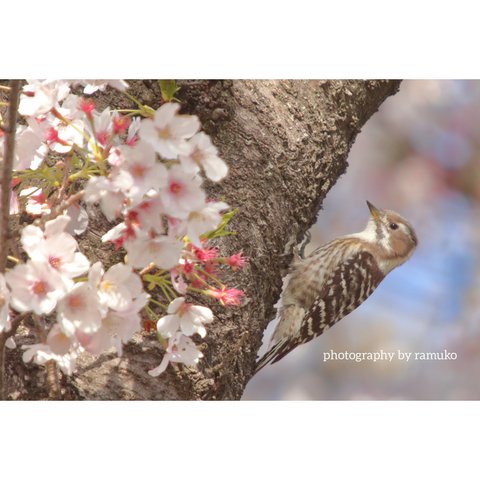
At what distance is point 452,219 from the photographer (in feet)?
7.90

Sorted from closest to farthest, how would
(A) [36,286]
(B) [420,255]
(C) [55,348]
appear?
1. (A) [36,286]
2. (C) [55,348]
3. (B) [420,255]

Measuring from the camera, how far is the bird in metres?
2.69

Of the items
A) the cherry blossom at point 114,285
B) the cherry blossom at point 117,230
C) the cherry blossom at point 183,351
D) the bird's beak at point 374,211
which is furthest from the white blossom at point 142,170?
the bird's beak at point 374,211

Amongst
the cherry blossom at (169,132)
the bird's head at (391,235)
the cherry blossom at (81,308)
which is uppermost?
the cherry blossom at (169,132)

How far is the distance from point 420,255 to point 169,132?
1.46 meters

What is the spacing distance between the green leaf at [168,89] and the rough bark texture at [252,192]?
0.30 feet

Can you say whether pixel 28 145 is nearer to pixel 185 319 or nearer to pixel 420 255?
pixel 185 319

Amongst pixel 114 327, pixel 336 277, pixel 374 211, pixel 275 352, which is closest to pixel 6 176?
pixel 114 327

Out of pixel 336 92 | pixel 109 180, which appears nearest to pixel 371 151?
pixel 336 92

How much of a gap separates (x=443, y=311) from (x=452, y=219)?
12.1 inches

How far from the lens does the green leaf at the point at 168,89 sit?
6.16ft

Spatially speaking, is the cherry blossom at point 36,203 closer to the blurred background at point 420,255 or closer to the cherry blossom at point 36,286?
the cherry blossom at point 36,286

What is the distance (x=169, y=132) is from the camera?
4.48 feet

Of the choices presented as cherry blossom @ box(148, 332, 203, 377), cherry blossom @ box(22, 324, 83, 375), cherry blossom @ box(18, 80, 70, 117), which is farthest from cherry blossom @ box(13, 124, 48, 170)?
cherry blossom @ box(148, 332, 203, 377)
